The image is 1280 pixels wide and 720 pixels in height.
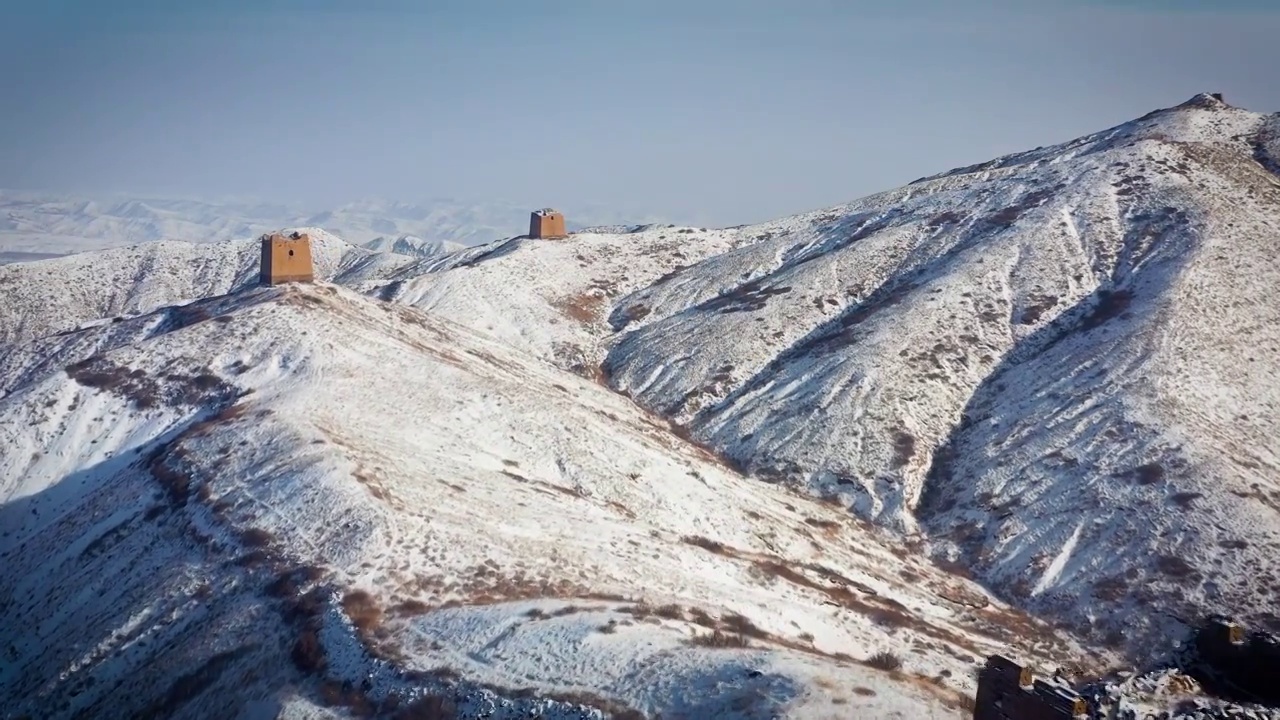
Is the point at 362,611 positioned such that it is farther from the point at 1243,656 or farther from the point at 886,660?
the point at 1243,656

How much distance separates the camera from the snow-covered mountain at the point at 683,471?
25750 millimetres

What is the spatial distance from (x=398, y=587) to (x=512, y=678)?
706cm


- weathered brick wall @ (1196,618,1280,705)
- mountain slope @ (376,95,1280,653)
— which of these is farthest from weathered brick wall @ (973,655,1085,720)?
mountain slope @ (376,95,1280,653)

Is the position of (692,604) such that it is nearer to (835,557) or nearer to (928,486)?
(835,557)

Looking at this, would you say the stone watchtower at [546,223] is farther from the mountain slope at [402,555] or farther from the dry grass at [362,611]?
the dry grass at [362,611]

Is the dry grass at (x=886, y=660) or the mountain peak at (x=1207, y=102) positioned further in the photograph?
the mountain peak at (x=1207, y=102)

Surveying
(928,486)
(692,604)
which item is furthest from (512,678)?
(928,486)

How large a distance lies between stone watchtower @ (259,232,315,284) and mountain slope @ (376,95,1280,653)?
13050mm

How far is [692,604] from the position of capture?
2991 centimetres

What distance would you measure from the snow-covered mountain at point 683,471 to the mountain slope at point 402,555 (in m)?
0.17

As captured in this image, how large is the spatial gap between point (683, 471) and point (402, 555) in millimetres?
20497

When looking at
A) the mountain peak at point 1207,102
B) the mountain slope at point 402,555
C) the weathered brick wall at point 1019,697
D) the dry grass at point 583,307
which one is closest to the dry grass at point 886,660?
the mountain slope at point 402,555

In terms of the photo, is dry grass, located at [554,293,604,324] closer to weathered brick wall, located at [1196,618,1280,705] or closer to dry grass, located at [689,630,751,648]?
dry grass, located at [689,630,751,648]

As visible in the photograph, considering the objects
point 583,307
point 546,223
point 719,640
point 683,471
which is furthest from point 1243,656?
point 546,223
